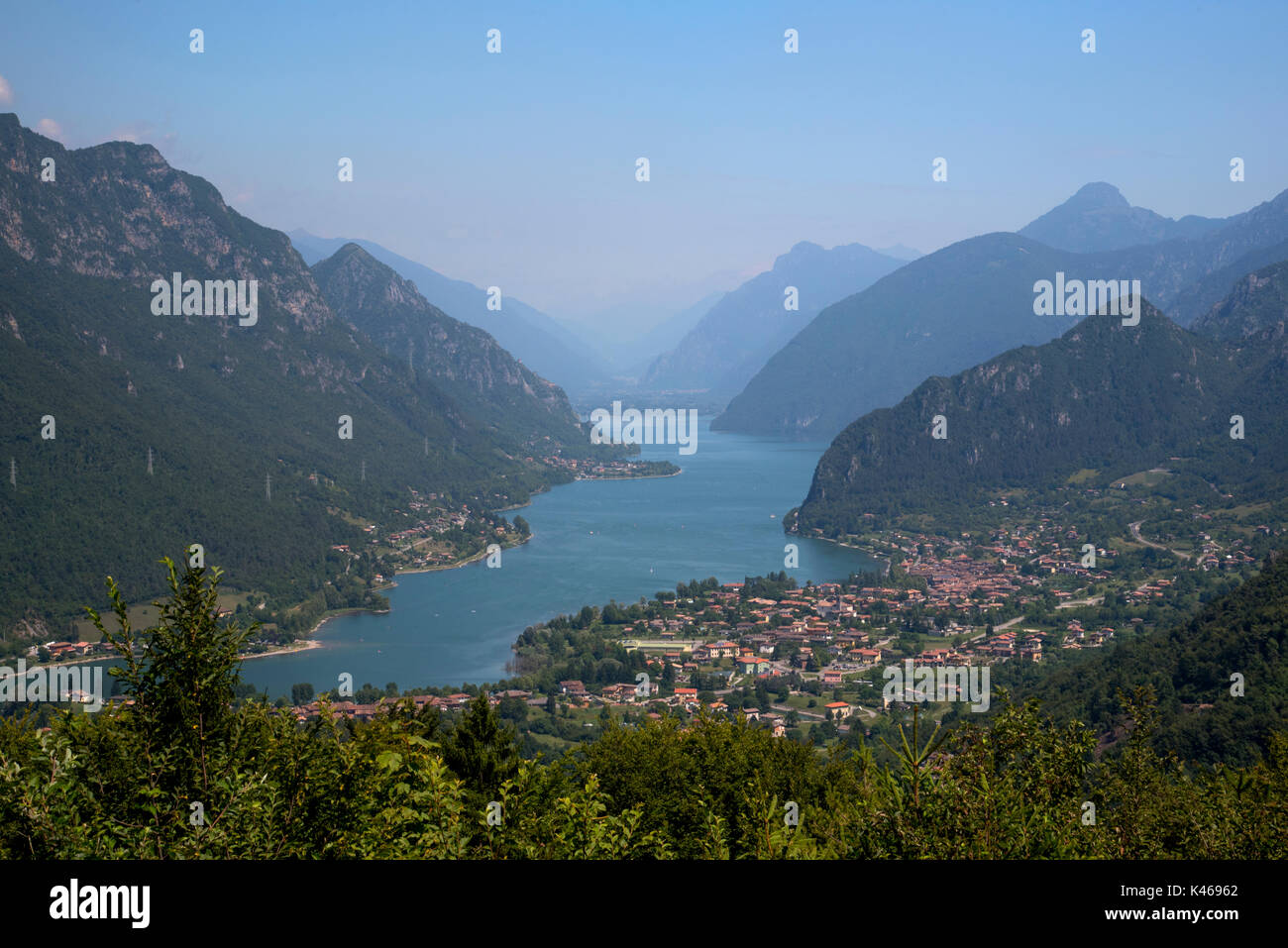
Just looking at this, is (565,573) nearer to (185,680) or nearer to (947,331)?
(185,680)

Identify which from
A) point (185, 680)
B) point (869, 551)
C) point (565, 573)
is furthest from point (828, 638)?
point (185, 680)

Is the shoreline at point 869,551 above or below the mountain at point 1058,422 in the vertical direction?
below

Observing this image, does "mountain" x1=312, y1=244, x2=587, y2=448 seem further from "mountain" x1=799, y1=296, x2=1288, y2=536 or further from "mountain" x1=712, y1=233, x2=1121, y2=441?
"mountain" x1=799, y1=296, x2=1288, y2=536

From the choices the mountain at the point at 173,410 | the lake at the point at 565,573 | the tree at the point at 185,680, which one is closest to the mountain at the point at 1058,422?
the lake at the point at 565,573

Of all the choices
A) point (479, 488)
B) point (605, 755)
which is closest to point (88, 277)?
point (479, 488)

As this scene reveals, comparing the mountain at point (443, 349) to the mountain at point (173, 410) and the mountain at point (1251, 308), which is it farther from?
the mountain at point (1251, 308)

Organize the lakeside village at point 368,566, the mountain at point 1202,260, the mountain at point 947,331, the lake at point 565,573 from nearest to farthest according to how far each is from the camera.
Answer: the lake at point 565,573 < the lakeside village at point 368,566 < the mountain at point 1202,260 < the mountain at point 947,331
